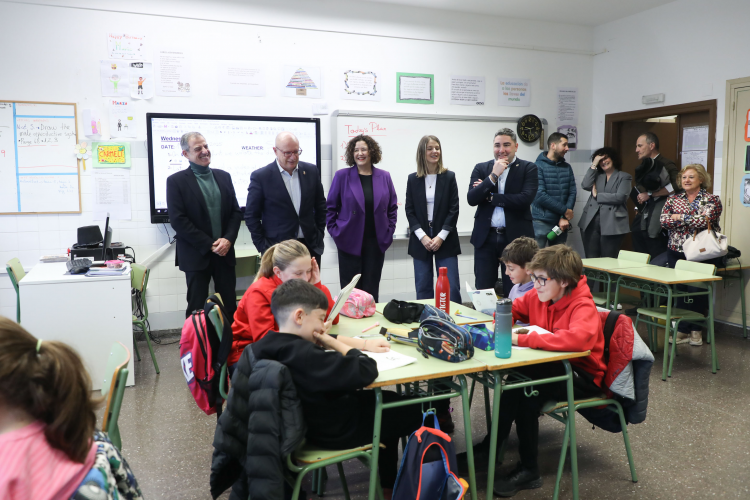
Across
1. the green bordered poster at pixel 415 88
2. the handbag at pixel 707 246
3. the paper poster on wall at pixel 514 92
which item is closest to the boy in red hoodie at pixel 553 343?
the handbag at pixel 707 246

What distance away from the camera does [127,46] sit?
464 centimetres

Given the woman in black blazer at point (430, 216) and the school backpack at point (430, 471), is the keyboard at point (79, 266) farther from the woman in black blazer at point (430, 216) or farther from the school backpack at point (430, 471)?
the school backpack at point (430, 471)

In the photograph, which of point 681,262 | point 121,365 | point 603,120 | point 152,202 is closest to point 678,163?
point 603,120

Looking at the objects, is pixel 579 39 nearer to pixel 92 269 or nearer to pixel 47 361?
pixel 92 269

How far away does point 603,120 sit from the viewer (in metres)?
6.38

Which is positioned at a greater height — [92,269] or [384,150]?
[384,150]

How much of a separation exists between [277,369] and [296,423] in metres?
0.18

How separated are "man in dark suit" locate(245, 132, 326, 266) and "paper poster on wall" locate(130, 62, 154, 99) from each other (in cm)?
161

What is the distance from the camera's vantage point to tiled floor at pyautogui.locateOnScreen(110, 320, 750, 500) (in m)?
2.44

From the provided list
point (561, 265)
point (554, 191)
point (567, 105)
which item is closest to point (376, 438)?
point (561, 265)

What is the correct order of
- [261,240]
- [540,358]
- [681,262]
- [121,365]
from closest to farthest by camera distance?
[121,365]
[540,358]
[261,240]
[681,262]

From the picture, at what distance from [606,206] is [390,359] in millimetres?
4336

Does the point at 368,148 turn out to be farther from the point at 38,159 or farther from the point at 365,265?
the point at 38,159

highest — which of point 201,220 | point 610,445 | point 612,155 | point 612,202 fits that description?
point 612,155
